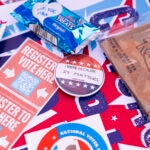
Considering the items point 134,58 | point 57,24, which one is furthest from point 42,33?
point 134,58

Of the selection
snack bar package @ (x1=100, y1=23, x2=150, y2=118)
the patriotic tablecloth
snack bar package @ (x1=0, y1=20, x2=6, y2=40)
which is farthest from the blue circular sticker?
Result: snack bar package @ (x1=0, y1=20, x2=6, y2=40)

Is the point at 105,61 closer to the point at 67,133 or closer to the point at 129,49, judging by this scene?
the point at 129,49

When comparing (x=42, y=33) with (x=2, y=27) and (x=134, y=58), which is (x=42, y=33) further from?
(x=134, y=58)

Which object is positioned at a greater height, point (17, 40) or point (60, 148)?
point (17, 40)

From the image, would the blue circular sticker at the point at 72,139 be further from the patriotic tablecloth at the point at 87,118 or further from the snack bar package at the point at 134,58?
the snack bar package at the point at 134,58

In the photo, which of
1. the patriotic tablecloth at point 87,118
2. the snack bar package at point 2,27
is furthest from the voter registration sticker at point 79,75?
the snack bar package at point 2,27

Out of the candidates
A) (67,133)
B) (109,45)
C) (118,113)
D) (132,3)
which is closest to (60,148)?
(67,133)
